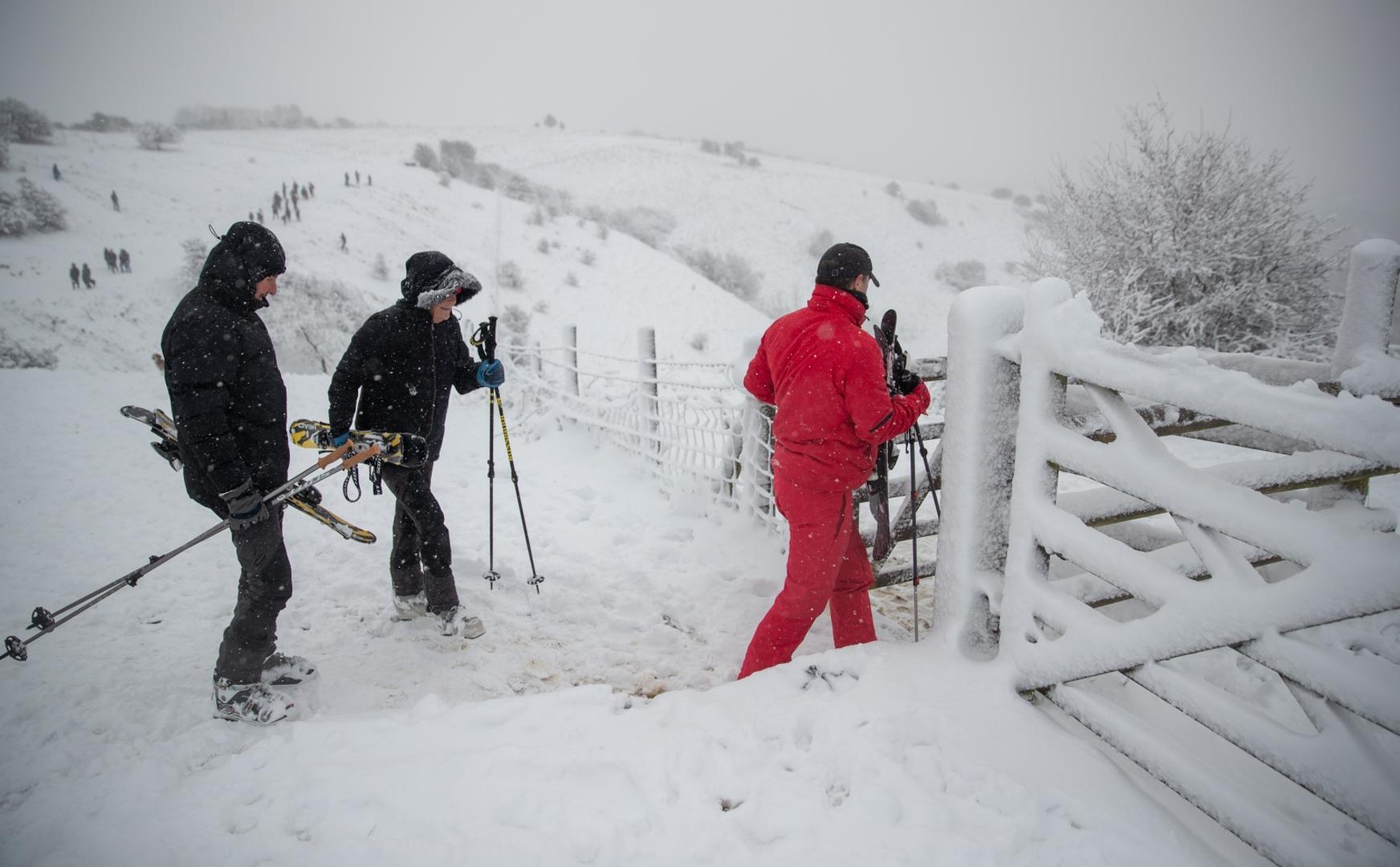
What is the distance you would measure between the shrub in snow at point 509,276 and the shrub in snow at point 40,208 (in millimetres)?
11566

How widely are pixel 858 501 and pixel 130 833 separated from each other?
10.4ft

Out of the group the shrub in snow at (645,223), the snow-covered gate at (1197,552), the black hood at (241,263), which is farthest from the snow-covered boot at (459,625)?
the shrub in snow at (645,223)

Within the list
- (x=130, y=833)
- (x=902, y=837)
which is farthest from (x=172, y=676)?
(x=902, y=837)

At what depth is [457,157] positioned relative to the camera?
37031 millimetres

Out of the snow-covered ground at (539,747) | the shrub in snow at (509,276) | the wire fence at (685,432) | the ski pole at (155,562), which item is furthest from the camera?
the shrub in snow at (509,276)

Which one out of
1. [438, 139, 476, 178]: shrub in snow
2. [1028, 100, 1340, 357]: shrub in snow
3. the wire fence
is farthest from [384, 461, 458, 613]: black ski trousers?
[438, 139, 476, 178]: shrub in snow

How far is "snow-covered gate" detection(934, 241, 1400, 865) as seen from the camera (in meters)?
1.34

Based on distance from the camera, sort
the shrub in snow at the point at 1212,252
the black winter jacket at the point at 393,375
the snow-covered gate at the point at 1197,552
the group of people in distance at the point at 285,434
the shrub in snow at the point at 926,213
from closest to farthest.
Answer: the snow-covered gate at the point at 1197,552
the group of people in distance at the point at 285,434
the black winter jacket at the point at 393,375
the shrub in snow at the point at 1212,252
the shrub in snow at the point at 926,213

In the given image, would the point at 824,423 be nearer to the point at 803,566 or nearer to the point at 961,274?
the point at 803,566

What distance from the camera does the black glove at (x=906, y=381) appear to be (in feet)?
9.36

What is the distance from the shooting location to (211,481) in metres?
2.71

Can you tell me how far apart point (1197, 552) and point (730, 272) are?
28.8 meters

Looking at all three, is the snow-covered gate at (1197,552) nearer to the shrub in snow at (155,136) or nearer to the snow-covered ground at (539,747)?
the snow-covered ground at (539,747)

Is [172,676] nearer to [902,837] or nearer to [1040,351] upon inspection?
[902,837]
